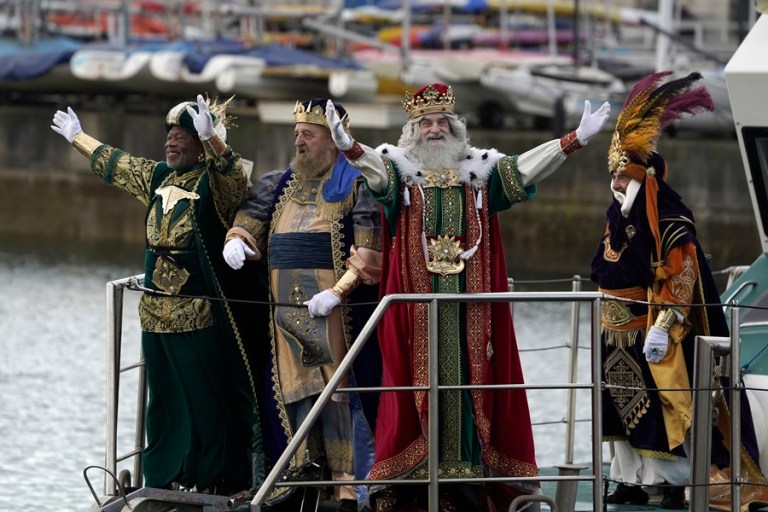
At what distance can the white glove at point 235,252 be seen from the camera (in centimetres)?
712

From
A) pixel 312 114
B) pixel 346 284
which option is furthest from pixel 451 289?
pixel 312 114

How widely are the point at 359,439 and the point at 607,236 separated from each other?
1.50 metres

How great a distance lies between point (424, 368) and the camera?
682cm

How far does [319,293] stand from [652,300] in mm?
1497

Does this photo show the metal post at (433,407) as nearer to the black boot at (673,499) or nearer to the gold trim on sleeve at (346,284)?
the gold trim on sleeve at (346,284)

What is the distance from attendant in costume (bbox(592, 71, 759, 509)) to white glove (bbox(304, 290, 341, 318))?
1.34 metres

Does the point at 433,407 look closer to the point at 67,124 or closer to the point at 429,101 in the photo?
the point at 429,101

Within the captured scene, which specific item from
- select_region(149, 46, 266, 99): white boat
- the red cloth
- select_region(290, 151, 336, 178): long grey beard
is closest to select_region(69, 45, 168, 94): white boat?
select_region(149, 46, 266, 99): white boat

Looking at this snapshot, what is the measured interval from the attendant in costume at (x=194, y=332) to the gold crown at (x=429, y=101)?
0.90 metres

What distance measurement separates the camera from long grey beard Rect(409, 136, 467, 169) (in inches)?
274

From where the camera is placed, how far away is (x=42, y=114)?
98.5ft

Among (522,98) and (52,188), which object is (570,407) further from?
(52,188)

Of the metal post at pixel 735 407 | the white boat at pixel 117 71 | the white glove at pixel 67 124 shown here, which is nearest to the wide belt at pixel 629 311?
the metal post at pixel 735 407

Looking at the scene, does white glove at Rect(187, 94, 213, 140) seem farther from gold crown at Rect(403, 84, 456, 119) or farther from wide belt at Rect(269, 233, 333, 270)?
gold crown at Rect(403, 84, 456, 119)
